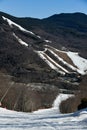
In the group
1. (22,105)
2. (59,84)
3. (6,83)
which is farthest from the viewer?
(59,84)

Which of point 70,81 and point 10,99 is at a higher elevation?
point 10,99

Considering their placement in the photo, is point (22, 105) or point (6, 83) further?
point (6, 83)

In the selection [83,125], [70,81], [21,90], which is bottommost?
[70,81]

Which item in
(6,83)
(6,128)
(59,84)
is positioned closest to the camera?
(6,128)

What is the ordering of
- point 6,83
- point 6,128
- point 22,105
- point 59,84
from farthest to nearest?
1. point 59,84
2. point 6,83
3. point 22,105
4. point 6,128

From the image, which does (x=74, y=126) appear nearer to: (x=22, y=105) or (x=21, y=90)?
(x=22, y=105)

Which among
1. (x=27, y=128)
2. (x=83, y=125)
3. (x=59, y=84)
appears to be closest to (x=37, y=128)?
(x=27, y=128)

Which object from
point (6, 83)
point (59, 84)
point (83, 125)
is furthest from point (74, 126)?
point (59, 84)

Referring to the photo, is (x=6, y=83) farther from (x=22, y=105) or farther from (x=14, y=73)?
(x=14, y=73)

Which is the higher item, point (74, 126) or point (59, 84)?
point (74, 126)
